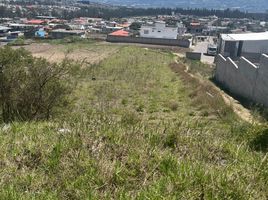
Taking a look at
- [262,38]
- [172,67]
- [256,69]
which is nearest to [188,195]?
[256,69]

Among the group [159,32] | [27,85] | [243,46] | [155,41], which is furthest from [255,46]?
[27,85]

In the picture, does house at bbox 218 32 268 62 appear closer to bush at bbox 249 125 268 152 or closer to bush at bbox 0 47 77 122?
bush at bbox 0 47 77 122

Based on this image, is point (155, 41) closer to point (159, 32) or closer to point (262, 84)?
point (159, 32)

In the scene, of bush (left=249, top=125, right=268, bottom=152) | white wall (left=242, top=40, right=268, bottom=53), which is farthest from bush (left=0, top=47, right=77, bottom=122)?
white wall (left=242, top=40, right=268, bottom=53)

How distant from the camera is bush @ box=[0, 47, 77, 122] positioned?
45.7 feet

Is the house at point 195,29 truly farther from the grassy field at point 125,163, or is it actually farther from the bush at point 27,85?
the grassy field at point 125,163

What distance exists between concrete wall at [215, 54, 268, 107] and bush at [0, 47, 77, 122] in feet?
39.4

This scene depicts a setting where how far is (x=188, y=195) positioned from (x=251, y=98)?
20475mm

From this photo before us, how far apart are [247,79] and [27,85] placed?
15002 mm

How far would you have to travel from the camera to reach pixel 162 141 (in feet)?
18.3

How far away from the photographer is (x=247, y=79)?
941 inches

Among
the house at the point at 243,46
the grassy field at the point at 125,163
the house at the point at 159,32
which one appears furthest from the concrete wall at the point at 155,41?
the grassy field at the point at 125,163

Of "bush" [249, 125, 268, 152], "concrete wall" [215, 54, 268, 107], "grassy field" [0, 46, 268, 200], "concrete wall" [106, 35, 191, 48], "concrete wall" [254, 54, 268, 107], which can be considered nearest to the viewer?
"grassy field" [0, 46, 268, 200]

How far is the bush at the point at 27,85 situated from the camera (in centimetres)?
1394
